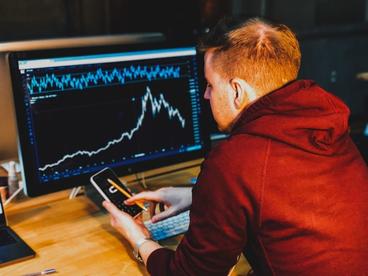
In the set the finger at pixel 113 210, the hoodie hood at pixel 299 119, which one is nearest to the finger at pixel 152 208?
the finger at pixel 113 210

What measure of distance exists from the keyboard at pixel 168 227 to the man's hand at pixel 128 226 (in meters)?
0.08

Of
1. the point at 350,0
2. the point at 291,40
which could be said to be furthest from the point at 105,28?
the point at 291,40

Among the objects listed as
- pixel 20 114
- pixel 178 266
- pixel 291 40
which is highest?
pixel 291 40

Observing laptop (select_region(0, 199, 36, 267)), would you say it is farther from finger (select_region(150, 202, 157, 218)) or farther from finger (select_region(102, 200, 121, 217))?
finger (select_region(150, 202, 157, 218))

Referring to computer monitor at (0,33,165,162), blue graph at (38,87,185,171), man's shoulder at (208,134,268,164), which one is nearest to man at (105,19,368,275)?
man's shoulder at (208,134,268,164)

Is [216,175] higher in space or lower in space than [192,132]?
higher

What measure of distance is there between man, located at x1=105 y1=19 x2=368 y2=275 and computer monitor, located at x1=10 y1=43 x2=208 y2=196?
45 centimetres

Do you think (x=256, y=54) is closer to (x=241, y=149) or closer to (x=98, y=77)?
(x=241, y=149)

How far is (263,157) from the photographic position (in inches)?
39.3

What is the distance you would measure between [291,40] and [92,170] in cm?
68

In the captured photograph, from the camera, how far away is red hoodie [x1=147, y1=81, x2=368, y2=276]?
1.00m

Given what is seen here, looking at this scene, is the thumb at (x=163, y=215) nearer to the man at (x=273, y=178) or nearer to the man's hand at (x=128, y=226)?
the man's hand at (x=128, y=226)

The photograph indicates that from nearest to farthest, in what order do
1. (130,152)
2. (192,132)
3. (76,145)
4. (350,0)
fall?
(76,145) → (130,152) → (192,132) → (350,0)

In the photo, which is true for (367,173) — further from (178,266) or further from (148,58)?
(148,58)
